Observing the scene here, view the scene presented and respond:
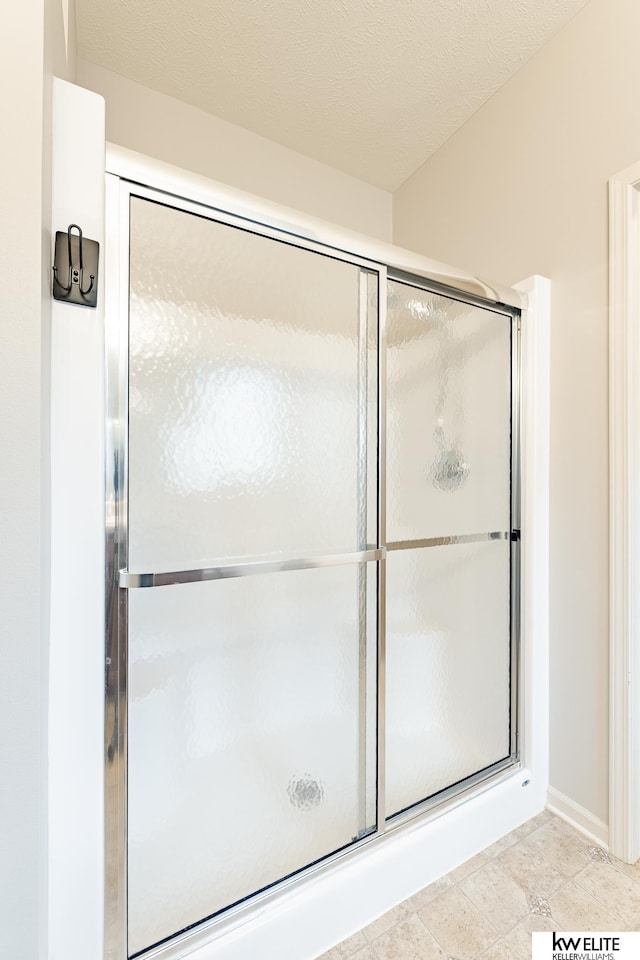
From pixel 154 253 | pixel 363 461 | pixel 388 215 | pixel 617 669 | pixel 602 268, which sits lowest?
pixel 617 669

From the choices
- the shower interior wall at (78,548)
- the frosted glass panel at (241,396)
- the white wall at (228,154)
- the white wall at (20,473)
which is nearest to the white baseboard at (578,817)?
the frosted glass panel at (241,396)

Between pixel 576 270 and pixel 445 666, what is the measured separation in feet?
4.52

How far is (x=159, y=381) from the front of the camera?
3.09 feet

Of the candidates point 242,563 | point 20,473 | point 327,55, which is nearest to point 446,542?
point 242,563

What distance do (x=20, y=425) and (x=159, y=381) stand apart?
1.01 ft

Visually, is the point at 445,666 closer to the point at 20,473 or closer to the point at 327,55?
the point at 20,473

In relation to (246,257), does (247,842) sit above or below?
below

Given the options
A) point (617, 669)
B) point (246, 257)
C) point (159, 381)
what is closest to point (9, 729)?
point (159, 381)

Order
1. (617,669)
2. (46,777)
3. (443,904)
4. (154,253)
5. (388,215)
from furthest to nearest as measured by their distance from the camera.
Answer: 1. (388,215)
2. (617,669)
3. (443,904)
4. (154,253)
5. (46,777)

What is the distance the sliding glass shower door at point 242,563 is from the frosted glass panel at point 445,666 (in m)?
0.12

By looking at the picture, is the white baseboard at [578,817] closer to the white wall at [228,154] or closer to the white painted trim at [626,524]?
the white painted trim at [626,524]

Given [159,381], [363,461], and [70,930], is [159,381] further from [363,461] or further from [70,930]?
[70,930]

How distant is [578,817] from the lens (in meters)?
1.46

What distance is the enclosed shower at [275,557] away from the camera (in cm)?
93
